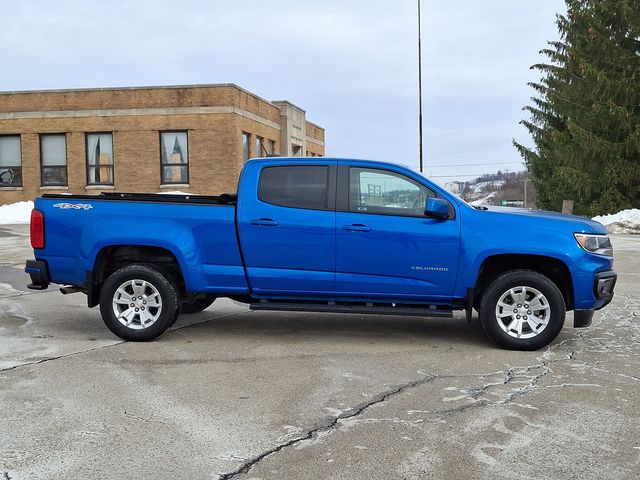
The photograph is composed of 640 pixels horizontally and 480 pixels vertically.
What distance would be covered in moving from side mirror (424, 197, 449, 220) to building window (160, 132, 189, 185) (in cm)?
2522

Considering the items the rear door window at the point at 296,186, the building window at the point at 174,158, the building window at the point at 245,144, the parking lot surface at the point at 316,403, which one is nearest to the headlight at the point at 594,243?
the parking lot surface at the point at 316,403

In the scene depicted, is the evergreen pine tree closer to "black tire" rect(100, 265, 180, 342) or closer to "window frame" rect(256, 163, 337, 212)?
"window frame" rect(256, 163, 337, 212)

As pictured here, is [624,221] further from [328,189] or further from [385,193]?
[328,189]

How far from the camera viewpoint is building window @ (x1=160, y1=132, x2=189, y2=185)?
30.7 meters

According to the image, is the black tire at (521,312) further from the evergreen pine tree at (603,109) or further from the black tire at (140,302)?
the evergreen pine tree at (603,109)

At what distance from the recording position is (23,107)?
3127 centimetres

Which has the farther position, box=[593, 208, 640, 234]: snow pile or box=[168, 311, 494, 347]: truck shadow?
box=[593, 208, 640, 234]: snow pile

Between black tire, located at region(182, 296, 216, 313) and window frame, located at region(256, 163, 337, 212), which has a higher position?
window frame, located at region(256, 163, 337, 212)

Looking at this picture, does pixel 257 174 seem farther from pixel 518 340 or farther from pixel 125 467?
pixel 125 467

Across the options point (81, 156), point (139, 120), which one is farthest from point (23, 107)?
A: point (139, 120)

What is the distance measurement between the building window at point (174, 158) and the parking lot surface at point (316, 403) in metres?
23.3

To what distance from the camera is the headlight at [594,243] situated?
6.44 metres

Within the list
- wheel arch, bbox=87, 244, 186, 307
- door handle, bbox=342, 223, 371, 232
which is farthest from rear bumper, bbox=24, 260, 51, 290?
door handle, bbox=342, 223, 371, 232

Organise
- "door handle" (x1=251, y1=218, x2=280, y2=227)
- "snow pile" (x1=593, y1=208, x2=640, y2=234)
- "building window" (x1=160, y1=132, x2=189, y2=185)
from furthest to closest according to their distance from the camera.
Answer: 1. "building window" (x1=160, y1=132, x2=189, y2=185)
2. "snow pile" (x1=593, y1=208, x2=640, y2=234)
3. "door handle" (x1=251, y1=218, x2=280, y2=227)
